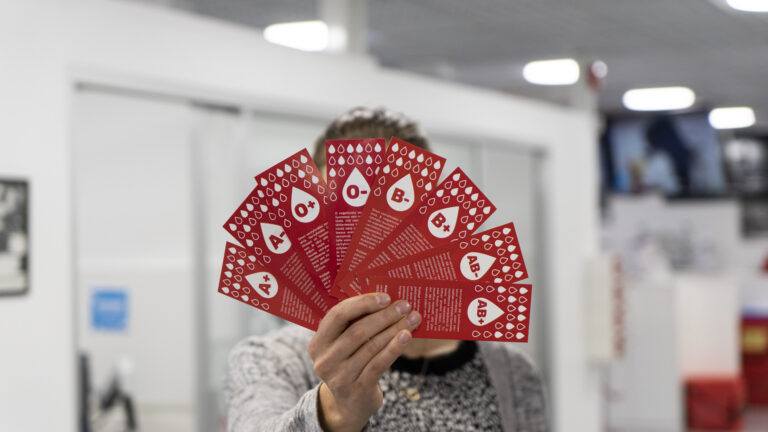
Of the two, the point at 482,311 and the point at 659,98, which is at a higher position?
the point at 659,98

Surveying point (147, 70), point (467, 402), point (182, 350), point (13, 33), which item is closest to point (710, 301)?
point (182, 350)

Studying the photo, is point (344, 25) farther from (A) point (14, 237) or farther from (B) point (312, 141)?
(A) point (14, 237)

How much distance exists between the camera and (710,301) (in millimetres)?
9195

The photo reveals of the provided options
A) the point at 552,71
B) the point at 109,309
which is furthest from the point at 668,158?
the point at 109,309

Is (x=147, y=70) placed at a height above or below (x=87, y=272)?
above

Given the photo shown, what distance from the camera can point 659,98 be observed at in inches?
440

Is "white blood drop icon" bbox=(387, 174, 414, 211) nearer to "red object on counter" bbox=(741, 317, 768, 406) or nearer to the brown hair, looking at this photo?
the brown hair

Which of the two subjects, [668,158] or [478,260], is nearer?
[478,260]

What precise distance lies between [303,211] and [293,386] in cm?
37

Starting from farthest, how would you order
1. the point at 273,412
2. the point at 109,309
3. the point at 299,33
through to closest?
the point at 299,33, the point at 109,309, the point at 273,412

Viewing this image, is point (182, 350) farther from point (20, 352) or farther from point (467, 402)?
point (467, 402)

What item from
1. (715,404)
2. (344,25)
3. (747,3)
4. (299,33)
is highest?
(299,33)

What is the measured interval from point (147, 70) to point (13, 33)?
1.93 feet

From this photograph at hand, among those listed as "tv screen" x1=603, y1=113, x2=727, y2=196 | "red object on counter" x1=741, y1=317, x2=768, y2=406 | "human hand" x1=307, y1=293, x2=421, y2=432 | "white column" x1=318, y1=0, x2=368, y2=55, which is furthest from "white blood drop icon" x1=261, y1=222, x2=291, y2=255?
"tv screen" x1=603, y1=113, x2=727, y2=196
